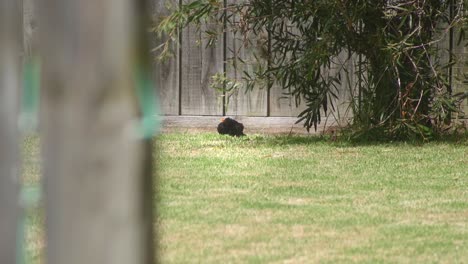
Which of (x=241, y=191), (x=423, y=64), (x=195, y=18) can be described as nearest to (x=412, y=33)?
(x=423, y=64)

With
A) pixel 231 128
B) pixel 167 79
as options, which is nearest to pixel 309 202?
pixel 231 128

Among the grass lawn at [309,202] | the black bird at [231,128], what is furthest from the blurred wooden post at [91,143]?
the black bird at [231,128]

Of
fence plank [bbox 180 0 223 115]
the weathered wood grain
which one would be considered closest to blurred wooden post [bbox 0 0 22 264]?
the weathered wood grain

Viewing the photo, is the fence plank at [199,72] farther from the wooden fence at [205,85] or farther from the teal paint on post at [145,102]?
the teal paint on post at [145,102]

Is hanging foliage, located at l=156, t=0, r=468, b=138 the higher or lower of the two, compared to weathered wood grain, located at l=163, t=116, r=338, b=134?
higher

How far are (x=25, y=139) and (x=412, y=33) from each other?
309cm

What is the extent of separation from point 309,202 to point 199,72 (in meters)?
4.18

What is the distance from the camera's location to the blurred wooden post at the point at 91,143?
1631mm

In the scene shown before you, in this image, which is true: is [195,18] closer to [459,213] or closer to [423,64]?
[423,64]

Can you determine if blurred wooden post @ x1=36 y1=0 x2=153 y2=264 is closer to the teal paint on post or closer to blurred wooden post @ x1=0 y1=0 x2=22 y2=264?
the teal paint on post

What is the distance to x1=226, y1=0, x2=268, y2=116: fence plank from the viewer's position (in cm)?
914

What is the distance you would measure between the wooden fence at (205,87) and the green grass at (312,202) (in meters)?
1.13

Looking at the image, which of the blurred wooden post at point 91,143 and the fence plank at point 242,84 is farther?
the fence plank at point 242,84

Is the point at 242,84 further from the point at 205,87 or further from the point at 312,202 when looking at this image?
the point at 312,202
